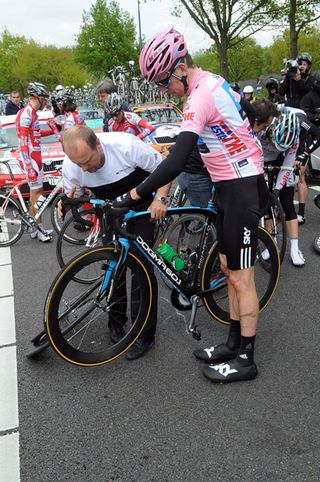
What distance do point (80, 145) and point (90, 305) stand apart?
113cm

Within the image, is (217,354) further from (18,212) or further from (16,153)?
(16,153)

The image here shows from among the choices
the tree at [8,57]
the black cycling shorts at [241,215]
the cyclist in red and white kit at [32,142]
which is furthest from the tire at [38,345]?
the tree at [8,57]

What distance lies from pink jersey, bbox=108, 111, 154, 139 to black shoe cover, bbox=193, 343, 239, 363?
12.7 feet

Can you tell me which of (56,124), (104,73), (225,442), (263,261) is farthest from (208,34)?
(104,73)

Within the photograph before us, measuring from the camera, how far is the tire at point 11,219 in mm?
5844

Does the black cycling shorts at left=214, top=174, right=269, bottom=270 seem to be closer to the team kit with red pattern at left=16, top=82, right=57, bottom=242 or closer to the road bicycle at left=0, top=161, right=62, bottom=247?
the road bicycle at left=0, top=161, right=62, bottom=247

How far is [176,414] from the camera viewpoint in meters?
2.53

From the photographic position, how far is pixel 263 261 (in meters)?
3.36

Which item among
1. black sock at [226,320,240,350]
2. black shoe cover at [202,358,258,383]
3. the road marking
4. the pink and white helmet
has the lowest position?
the road marking

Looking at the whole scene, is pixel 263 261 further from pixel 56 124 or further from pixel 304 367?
pixel 56 124

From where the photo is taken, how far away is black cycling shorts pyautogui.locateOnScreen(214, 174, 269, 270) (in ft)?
8.18

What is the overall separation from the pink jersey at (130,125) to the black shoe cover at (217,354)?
387 centimetres

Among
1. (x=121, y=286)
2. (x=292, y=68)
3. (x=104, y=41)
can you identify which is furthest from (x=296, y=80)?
(x=104, y=41)

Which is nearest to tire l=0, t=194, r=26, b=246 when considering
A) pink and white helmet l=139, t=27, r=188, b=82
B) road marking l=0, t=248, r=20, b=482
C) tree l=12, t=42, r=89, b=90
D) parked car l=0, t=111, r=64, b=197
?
parked car l=0, t=111, r=64, b=197
